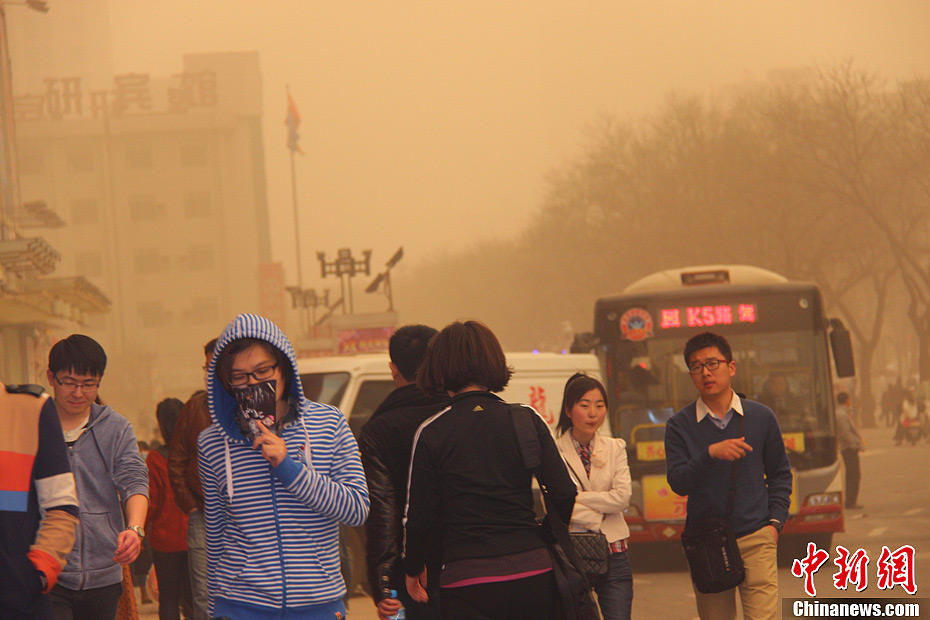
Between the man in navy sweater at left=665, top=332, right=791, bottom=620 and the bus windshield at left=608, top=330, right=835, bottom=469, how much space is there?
22.1 feet

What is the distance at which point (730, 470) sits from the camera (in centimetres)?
550

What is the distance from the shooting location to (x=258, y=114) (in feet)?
331

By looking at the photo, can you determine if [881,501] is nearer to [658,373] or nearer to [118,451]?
[658,373]

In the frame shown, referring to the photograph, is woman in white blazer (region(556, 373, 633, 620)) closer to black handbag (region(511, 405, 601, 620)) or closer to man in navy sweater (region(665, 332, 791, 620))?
man in navy sweater (region(665, 332, 791, 620))

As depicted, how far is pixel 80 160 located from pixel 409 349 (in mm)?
88302

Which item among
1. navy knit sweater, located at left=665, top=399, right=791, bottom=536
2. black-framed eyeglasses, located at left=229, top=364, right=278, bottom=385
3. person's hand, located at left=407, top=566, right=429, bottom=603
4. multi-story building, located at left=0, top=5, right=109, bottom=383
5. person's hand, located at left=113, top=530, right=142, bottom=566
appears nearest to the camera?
black-framed eyeglasses, located at left=229, top=364, right=278, bottom=385

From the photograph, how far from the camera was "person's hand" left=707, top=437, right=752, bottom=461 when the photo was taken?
5.35 m

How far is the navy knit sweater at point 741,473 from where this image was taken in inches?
216

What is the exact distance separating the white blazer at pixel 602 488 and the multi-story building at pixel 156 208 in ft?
268

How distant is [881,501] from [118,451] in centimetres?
1600

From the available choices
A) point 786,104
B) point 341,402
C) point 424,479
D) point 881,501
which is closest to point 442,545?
point 424,479

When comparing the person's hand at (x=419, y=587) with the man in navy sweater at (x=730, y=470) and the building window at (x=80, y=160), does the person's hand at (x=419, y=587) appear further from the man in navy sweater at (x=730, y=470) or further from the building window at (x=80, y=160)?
the building window at (x=80, y=160)

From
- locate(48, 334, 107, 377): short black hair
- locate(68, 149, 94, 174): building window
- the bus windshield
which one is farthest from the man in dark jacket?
locate(68, 149, 94, 174): building window

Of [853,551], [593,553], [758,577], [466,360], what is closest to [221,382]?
[466,360]
